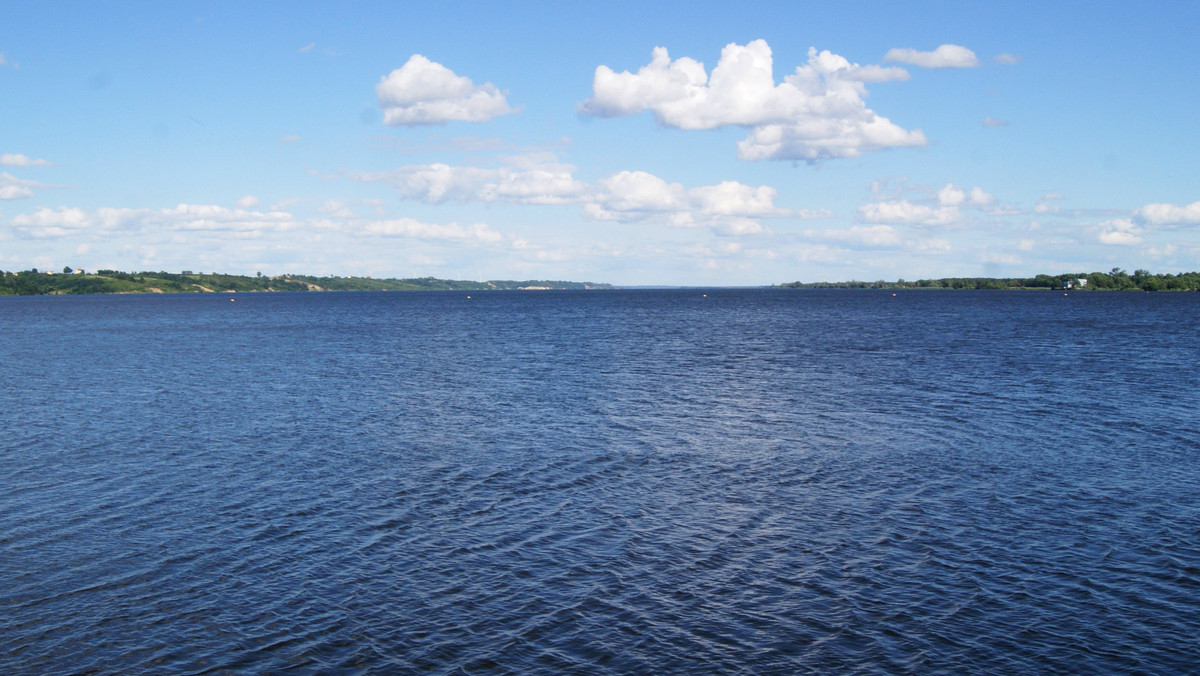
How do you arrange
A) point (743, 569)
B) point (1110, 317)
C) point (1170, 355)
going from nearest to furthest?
point (743, 569)
point (1170, 355)
point (1110, 317)

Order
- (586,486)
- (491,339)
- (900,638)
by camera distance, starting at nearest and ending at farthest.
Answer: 1. (900,638)
2. (586,486)
3. (491,339)

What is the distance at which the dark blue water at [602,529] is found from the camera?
64.5ft

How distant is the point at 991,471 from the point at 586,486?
1763 cm

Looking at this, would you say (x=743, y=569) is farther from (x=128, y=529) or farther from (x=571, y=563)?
(x=128, y=529)

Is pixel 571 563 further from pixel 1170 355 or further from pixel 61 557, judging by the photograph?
pixel 1170 355

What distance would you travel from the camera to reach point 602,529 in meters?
27.8

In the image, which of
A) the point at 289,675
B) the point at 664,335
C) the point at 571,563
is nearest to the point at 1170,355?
the point at 664,335

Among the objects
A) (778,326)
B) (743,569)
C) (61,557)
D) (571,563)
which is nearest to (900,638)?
(743,569)

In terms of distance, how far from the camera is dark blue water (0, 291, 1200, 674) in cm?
1966

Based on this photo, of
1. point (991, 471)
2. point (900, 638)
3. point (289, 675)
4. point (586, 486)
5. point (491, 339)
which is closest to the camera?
point (289, 675)

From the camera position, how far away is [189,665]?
18.5 metres

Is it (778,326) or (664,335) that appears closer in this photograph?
(664,335)

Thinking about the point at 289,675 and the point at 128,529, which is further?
the point at 128,529

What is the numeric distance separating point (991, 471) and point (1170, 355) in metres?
65.7
